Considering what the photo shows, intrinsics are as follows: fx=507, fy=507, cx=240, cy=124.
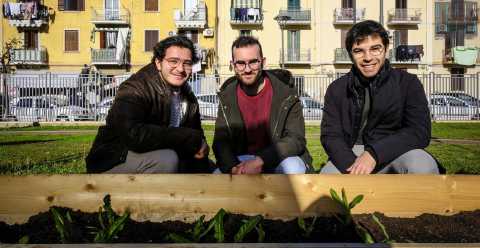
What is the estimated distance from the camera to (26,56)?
112ft

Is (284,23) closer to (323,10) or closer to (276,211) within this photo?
(323,10)

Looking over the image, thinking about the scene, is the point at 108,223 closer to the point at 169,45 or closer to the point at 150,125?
the point at 150,125

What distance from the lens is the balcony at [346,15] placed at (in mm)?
34719

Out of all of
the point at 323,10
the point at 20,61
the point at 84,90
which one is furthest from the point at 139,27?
the point at 84,90

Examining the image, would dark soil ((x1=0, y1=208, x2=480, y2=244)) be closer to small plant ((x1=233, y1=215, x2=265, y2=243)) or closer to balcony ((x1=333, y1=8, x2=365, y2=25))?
small plant ((x1=233, y1=215, x2=265, y2=243))

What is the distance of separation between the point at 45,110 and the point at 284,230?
20023mm

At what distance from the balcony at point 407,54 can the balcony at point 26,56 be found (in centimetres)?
2375

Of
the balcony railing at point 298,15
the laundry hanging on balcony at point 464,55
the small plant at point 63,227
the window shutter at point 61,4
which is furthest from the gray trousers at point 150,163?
the laundry hanging on balcony at point 464,55

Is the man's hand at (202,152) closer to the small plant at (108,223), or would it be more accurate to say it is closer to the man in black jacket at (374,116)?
the man in black jacket at (374,116)

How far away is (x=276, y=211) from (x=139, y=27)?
3400cm

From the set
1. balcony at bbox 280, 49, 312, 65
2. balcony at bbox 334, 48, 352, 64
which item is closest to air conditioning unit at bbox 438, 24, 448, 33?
balcony at bbox 334, 48, 352, 64

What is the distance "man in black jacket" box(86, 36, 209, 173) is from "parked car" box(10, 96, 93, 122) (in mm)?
18119

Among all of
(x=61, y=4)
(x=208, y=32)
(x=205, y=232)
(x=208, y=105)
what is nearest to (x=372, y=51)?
(x=205, y=232)

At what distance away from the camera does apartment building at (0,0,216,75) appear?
34.3 metres
